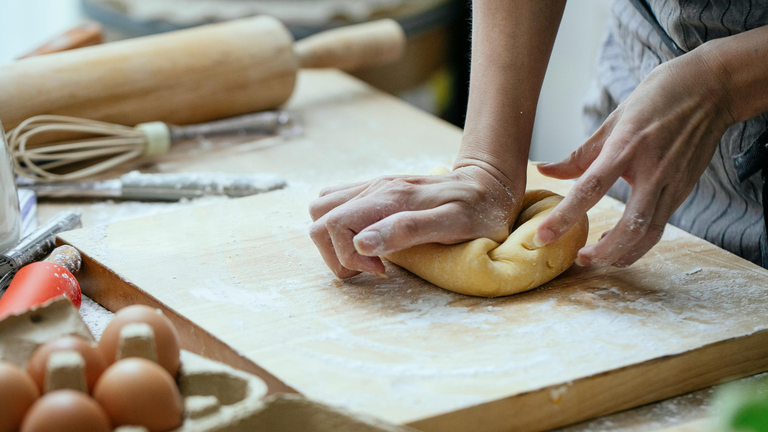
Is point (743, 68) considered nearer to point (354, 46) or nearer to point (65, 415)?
point (65, 415)

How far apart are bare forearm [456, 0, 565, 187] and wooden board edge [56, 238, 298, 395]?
499 mm

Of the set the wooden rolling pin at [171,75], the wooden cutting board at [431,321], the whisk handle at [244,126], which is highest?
the wooden rolling pin at [171,75]

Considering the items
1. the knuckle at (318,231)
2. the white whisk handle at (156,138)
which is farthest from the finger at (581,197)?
the white whisk handle at (156,138)

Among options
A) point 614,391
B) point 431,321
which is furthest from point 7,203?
point 614,391

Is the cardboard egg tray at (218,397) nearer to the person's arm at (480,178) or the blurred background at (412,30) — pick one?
the person's arm at (480,178)

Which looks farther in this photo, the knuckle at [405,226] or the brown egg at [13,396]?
the knuckle at [405,226]

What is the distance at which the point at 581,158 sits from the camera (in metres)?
1.09

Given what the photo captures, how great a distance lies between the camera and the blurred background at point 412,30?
2145mm

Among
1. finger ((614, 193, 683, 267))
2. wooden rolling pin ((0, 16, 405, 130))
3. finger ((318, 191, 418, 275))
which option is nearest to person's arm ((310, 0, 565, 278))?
finger ((318, 191, 418, 275))

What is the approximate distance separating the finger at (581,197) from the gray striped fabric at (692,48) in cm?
35

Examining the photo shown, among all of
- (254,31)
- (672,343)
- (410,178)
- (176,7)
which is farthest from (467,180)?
(176,7)

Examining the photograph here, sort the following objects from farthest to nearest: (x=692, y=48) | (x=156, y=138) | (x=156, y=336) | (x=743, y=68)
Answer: (x=156, y=138), (x=692, y=48), (x=743, y=68), (x=156, y=336)

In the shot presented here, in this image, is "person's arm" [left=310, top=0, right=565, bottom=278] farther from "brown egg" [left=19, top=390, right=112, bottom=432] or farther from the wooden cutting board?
"brown egg" [left=19, top=390, right=112, bottom=432]

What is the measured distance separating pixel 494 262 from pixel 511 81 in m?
0.32
